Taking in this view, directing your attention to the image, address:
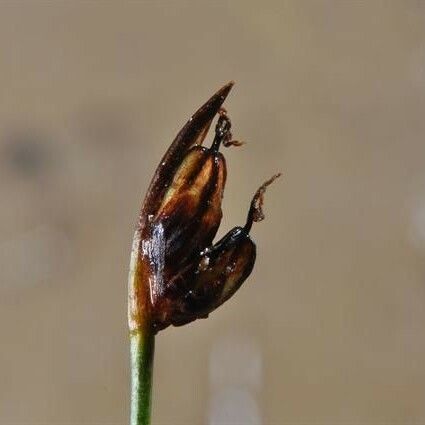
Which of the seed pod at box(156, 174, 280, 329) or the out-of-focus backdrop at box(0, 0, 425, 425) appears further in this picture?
the out-of-focus backdrop at box(0, 0, 425, 425)

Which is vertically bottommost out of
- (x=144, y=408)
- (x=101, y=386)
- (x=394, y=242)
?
(x=144, y=408)

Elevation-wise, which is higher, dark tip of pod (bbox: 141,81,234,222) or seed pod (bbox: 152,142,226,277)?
dark tip of pod (bbox: 141,81,234,222)

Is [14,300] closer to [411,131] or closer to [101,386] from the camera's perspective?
[101,386]

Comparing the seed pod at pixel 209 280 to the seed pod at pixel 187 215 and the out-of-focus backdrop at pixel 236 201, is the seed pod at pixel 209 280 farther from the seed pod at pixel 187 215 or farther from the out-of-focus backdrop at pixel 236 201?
the out-of-focus backdrop at pixel 236 201

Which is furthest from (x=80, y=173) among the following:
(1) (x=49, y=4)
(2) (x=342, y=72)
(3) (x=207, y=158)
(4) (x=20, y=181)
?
(3) (x=207, y=158)

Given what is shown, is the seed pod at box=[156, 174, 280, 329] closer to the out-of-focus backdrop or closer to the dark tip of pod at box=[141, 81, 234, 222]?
the dark tip of pod at box=[141, 81, 234, 222]

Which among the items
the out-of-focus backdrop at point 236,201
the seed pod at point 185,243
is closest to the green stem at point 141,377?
the seed pod at point 185,243

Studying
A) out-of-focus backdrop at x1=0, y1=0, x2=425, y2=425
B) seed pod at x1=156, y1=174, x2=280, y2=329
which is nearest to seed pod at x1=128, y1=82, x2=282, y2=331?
seed pod at x1=156, y1=174, x2=280, y2=329
